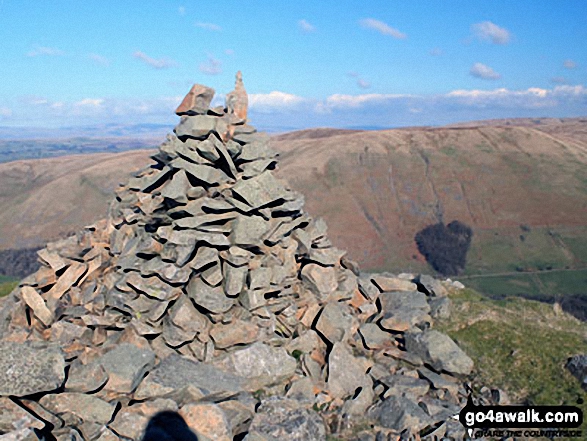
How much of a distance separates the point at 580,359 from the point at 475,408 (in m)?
5.49

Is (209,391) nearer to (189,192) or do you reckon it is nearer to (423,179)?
(189,192)

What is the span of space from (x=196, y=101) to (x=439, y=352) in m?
17.5

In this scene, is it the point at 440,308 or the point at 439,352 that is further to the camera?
the point at 440,308

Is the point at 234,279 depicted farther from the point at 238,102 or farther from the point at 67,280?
the point at 238,102

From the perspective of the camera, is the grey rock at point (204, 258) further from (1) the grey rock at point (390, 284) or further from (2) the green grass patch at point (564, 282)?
(2) the green grass patch at point (564, 282)

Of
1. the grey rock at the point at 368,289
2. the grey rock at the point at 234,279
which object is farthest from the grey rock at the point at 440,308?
the grey rock at the point at 234,279

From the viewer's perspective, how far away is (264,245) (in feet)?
71.4

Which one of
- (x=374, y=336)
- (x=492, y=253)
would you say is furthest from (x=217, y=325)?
(x=492, y=253)

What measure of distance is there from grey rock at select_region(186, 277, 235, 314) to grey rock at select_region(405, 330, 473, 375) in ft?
29.1

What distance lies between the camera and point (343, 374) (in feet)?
63.0

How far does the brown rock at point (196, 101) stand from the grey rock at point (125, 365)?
12.3 metres

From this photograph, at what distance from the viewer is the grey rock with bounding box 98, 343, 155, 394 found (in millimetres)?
16453

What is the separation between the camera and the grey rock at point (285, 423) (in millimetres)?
15516

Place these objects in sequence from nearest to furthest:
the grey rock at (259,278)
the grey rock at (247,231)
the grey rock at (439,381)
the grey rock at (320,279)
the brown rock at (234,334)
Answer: the grey rock at (439,381) < the brown rock at (234,334) < the grey rock at (259,278) < the grey rock at (247,231) < the grey rock at (320,279)
